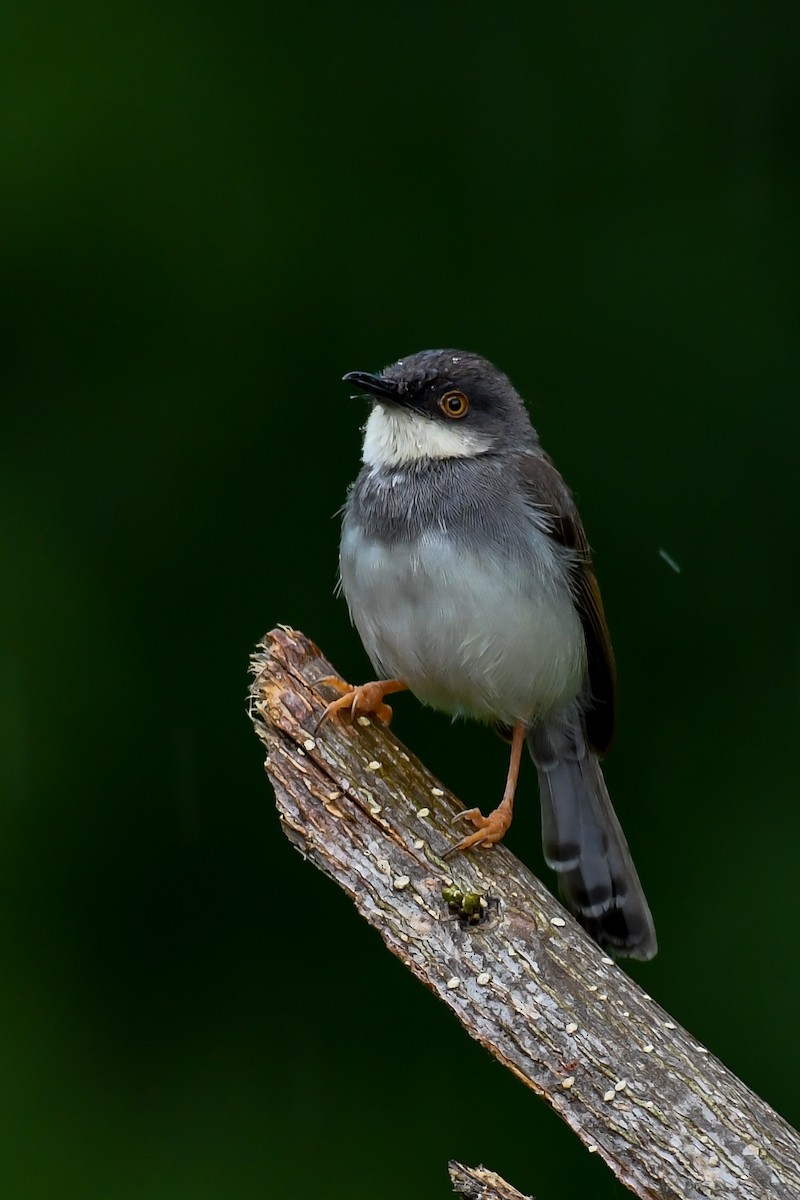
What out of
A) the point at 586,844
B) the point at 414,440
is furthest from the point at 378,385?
the point at 586,844

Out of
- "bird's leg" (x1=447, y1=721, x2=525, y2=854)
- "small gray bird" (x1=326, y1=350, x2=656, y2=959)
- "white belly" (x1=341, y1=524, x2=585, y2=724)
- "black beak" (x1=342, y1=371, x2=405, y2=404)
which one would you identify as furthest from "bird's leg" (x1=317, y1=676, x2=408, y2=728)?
"black beak" (x1=342, y1=371, x2=405, y2=404)

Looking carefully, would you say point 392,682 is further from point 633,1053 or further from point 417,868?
point 633,1053

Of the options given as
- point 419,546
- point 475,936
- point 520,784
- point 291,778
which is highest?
point 419,546

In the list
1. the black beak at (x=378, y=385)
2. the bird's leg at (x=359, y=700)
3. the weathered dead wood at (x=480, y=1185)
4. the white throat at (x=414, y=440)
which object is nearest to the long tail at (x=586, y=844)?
the bird's leg at (x=359, y=700)

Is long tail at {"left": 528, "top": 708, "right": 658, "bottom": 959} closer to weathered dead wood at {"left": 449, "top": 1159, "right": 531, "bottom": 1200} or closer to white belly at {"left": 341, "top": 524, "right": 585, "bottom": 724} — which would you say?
white belly at {"left": 341, "top": 524, "right": 585, "bottom": 724}

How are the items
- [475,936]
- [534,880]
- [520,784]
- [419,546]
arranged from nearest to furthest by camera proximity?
1. [475,936]
2. [534,880]
3. [419,546]
4. [520,784]

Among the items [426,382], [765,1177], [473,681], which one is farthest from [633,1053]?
[426,382]

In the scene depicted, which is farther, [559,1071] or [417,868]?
[417,868]

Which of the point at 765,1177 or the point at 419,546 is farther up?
the point at 419,546

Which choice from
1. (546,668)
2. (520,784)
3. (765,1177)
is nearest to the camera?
(765,1177)
